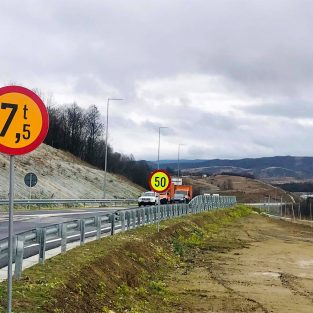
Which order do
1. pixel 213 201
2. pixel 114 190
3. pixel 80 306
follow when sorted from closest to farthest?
pixel 80 306, pixel 213 201, pixel 114 190

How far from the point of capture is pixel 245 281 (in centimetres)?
1722

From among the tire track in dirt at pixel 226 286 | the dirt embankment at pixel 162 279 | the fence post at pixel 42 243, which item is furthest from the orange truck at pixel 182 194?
the fence post at pixel 42 243

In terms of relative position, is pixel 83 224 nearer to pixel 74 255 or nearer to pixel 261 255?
pixel 74 255

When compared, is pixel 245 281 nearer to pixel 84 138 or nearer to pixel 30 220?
pixel 30 220

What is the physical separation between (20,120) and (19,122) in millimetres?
32

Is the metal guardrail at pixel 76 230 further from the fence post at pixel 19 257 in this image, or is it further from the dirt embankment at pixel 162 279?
the dirt embankment at pixel 162 279

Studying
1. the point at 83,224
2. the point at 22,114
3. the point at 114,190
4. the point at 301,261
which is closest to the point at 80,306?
the point at 22,114

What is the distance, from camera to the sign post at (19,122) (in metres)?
6.72

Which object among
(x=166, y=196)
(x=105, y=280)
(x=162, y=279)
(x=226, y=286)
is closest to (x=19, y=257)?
(x=105, y=280)

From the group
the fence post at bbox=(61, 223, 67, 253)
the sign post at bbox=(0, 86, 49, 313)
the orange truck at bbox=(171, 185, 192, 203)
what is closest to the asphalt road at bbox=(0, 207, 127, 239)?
the fence post at bbox=(61, 223, 67, 253)

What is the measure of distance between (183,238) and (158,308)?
1386cm

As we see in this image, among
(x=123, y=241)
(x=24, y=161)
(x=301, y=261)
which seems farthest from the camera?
(x=24, y=161)

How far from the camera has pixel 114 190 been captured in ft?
263

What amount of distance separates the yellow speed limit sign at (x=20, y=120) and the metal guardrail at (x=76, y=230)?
4.27m
